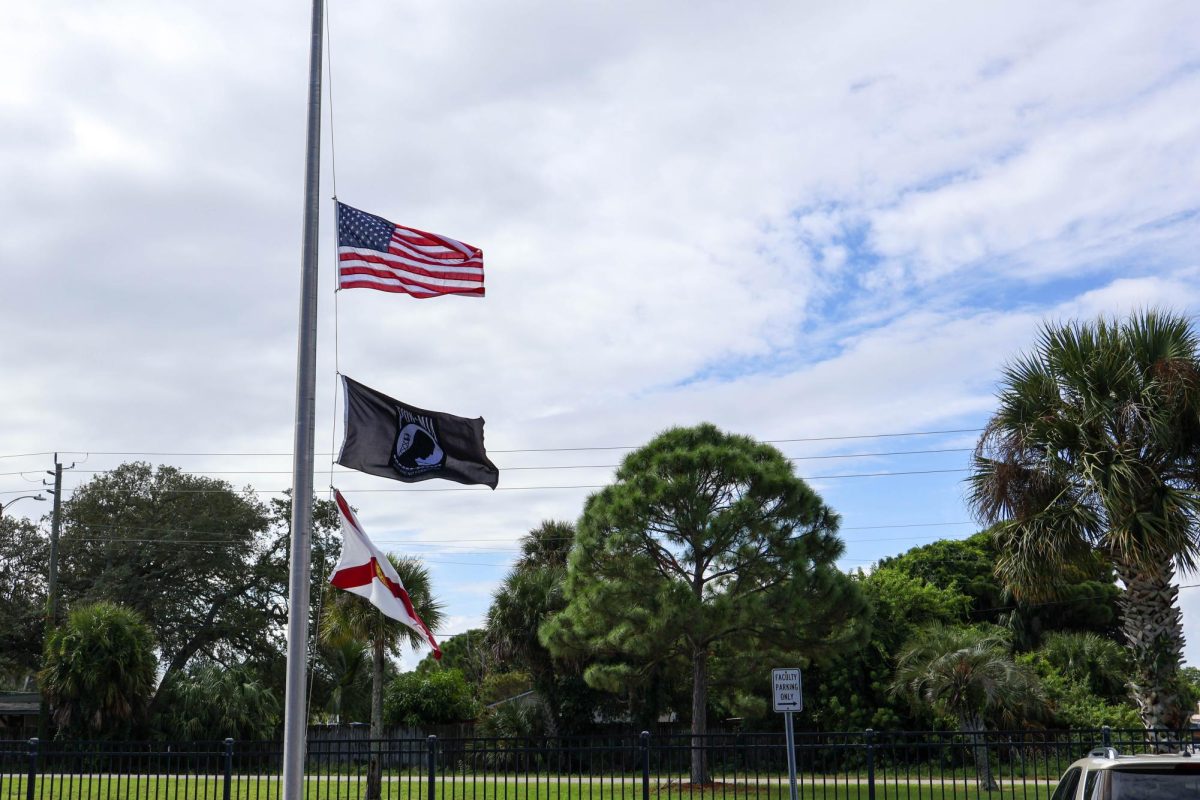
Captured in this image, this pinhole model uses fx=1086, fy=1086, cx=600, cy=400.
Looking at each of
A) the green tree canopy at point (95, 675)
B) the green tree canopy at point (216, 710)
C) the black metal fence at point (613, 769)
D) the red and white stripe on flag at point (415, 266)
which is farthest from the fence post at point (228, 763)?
the green tree canopy at point (216, 710)

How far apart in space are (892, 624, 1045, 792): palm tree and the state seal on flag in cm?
1644

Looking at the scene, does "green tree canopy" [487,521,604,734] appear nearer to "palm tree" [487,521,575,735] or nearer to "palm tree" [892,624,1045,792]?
"palm tree" [487,521,575,735]

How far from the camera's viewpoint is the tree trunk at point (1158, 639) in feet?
55.4

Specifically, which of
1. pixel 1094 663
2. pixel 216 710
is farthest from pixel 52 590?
pixel 1094 663

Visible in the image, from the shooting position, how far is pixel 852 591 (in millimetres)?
26328

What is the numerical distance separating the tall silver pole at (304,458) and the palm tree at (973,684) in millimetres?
17865

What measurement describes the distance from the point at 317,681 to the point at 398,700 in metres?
12.4

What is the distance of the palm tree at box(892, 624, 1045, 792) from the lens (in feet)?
81.0

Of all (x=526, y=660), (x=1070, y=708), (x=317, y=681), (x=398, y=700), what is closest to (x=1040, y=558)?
(x=1070, y=708)

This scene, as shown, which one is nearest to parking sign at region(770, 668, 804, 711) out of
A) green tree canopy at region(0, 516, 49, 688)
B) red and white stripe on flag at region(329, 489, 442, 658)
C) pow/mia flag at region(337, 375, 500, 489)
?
pow/mia flag at region(337, 375, 500, 489)

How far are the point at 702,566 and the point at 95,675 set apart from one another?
58.0ft

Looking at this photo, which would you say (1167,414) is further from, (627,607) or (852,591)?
(627,607)

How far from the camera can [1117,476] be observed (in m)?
16.7

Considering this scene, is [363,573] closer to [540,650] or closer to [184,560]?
[540,650]
